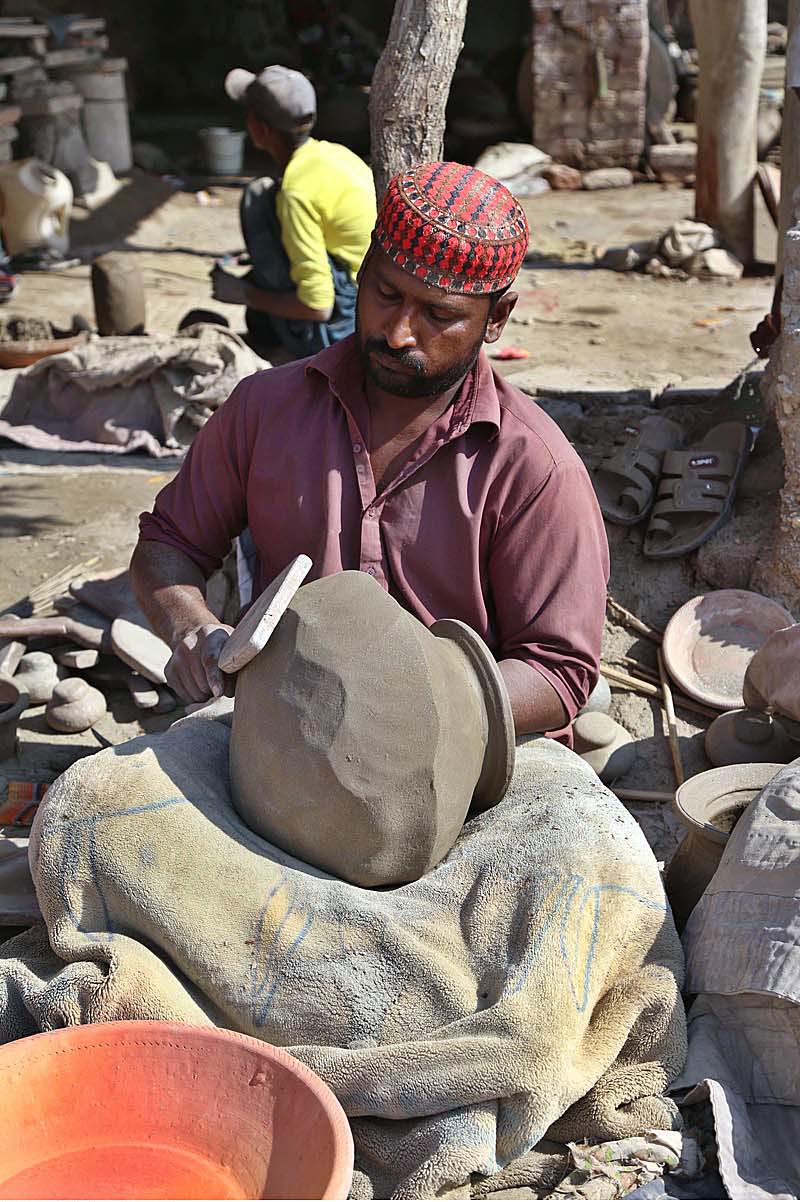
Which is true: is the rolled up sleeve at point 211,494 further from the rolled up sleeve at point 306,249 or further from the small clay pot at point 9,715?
the rolled up sleeve at point 306,249

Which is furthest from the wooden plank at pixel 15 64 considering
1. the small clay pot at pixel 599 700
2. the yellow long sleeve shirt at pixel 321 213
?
the small clay pot at pixel 599 700

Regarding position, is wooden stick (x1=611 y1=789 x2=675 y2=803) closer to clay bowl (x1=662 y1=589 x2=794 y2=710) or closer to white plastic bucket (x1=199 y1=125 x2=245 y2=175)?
clay bowl (x1=662 y1=589 x2=794 y2=710)

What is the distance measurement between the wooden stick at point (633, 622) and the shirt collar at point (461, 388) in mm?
1807

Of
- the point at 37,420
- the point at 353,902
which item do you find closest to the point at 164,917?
the point at 353,902

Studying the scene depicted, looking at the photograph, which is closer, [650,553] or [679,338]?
[650,553]

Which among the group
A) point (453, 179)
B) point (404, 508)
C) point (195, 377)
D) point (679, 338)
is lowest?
point (679, 338)

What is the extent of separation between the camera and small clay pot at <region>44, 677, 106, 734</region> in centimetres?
405

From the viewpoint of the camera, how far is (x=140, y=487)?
5910mm

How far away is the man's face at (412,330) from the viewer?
2.76 m

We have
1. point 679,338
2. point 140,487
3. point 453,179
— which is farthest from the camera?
point 679,338

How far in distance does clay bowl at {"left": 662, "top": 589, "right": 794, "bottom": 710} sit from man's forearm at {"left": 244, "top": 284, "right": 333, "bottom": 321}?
241 cm

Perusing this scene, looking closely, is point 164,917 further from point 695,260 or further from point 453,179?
point 695,260

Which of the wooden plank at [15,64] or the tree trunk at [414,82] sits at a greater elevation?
the tree trunk at [414,82]

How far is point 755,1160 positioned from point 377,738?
996 millimetres
